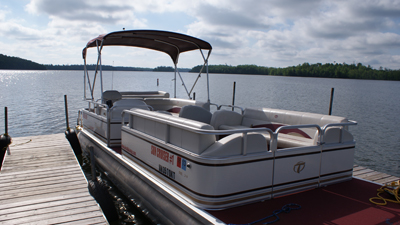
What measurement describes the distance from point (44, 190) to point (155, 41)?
4.70 meters

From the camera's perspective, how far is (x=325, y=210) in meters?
3.24

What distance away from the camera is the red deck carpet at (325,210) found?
9.81 feet

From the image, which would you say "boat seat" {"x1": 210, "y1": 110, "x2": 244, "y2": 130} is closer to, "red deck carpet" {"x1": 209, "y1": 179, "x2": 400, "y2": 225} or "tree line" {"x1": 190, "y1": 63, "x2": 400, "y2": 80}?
"red deck carpet" {"x1": 209, "y1": 179, "x2": 400, "y2": 225}

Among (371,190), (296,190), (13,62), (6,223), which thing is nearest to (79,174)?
(6,223)

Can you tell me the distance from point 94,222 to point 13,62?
124 metres

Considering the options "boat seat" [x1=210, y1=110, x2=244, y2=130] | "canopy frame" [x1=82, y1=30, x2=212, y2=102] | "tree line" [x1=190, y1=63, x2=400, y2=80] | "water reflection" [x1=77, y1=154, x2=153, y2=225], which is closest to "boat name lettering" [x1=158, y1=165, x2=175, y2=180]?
"water reflection" [x1=77, y1=154, x2=153, y2=225]

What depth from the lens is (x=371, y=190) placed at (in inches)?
154

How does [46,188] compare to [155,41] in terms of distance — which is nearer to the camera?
[46,188]

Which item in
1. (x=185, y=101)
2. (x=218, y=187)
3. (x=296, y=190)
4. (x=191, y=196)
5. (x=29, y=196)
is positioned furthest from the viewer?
(x=185, y=101)

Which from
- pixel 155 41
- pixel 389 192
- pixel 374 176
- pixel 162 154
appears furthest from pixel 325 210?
pixel 155 41

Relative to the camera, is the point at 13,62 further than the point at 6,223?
Yes

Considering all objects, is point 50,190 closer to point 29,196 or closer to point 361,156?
point 29,196

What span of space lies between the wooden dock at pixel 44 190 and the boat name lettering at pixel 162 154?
3.63ft

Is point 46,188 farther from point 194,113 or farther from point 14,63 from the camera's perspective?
point 14,63
